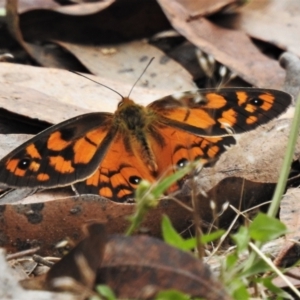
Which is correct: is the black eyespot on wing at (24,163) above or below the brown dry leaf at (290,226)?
below

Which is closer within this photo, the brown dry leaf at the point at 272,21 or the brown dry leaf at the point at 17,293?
the brown dry leaf at the point at 17,293

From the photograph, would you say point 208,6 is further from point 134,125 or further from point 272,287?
point 272,287

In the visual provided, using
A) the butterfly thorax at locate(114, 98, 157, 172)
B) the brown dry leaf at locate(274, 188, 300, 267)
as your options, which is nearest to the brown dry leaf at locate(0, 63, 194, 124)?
the butterfly thorax at locate(114, 98, 157, 172)

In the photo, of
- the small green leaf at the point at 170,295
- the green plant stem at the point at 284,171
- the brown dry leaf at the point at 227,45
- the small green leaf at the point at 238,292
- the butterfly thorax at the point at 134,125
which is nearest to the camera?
the small green leaf at the point at 170,295

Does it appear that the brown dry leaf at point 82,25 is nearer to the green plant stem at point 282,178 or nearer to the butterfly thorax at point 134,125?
the butterfly thorax at point 134,125

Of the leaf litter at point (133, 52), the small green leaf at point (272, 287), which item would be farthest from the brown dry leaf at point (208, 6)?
the small green leaf at point (272, 287)

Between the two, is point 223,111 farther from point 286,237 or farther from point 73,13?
point 73,13

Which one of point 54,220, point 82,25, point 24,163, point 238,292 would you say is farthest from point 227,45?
point 238,292
